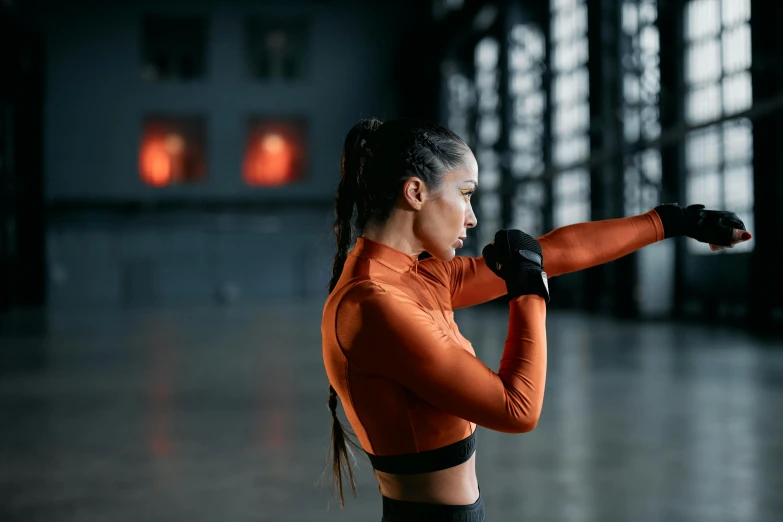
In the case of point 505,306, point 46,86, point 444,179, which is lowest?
point 505,306

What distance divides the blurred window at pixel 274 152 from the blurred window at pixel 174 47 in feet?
12.6

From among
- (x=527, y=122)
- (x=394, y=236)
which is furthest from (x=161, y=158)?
(x=394, y=236)

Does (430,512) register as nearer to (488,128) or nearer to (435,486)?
(435,486)

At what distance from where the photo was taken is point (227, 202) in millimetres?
38812

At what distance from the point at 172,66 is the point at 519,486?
37.6 m

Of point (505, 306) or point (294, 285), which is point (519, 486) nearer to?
point (505, 306)

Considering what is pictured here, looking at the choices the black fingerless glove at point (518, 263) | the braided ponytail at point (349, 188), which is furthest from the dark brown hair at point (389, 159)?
the black fingerless glove at point (518, 263)

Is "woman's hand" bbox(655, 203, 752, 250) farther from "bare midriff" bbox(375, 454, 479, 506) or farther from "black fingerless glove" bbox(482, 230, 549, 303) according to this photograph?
"bare midriff" bbox(375, 454, 479, 506)

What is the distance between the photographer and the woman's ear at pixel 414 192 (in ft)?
6.57

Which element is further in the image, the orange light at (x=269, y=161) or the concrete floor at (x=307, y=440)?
the orange light at (x=269, y=161)

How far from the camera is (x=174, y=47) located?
3988cm

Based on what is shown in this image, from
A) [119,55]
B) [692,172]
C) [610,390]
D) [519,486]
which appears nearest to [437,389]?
[519,486]

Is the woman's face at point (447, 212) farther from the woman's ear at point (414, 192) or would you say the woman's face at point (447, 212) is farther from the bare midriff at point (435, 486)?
the bare midriff at point (435, 486)

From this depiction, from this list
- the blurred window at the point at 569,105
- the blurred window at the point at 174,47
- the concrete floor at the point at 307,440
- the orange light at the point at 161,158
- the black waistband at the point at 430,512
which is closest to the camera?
the black waistband at the point at 430,512
